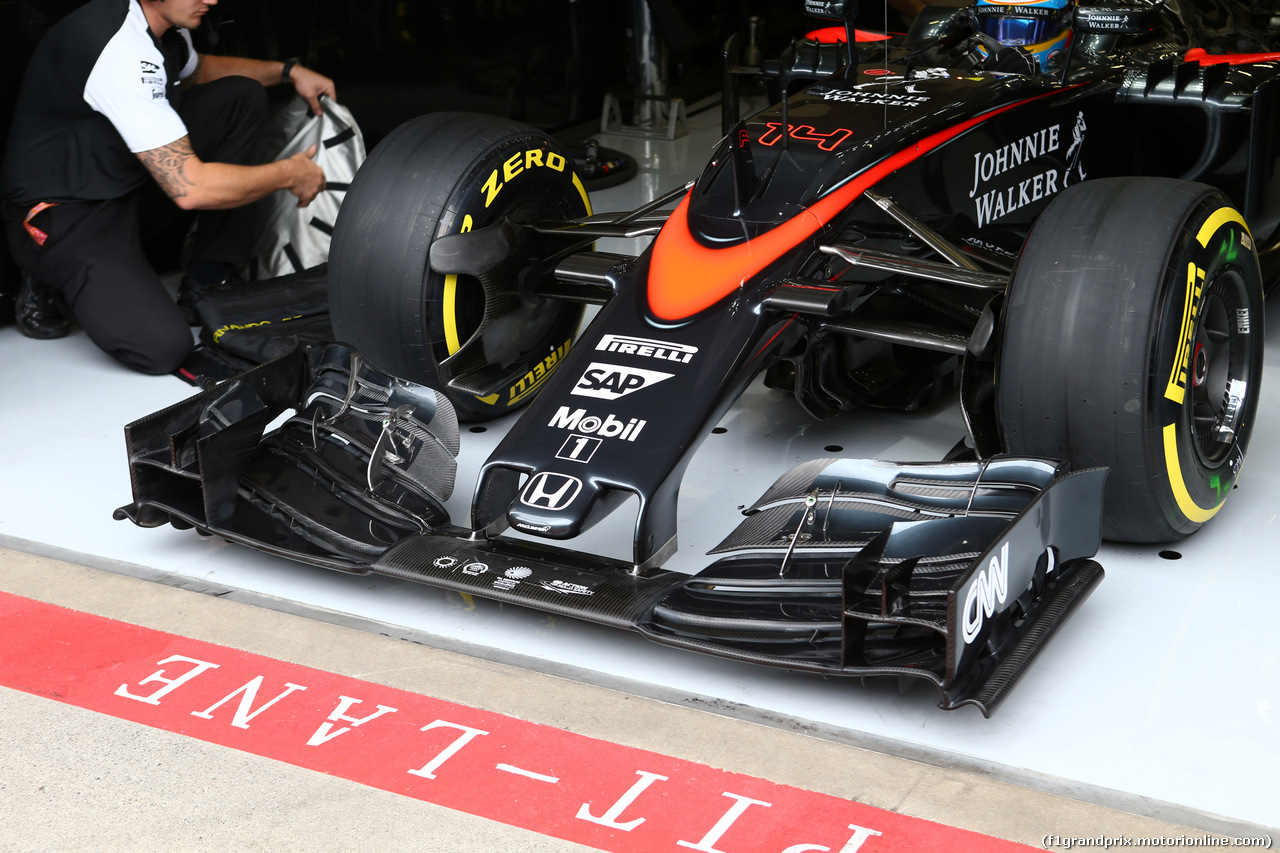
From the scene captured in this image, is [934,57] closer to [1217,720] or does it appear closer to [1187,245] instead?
[1187,245]

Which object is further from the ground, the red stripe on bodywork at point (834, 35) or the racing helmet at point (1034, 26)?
the racing helmet at point (1034, 26)

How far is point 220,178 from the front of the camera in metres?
4.28

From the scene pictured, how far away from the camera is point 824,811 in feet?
6.98

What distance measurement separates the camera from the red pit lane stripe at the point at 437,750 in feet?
6.83

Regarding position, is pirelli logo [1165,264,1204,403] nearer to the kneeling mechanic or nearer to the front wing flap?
the front wing flap

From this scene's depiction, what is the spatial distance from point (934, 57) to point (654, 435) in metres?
1.90

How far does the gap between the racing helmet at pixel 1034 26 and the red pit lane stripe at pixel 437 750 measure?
2.56 metres

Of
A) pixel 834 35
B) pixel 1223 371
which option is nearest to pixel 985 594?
pixel 1223 371

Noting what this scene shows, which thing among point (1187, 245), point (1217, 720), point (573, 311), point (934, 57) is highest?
point (934, 57)

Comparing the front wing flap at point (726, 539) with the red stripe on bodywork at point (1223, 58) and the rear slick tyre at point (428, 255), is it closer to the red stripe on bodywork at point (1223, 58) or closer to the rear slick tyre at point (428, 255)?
the rear slick tyre at point (428, 255)

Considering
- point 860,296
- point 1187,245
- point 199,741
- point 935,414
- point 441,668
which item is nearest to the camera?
point 199,741

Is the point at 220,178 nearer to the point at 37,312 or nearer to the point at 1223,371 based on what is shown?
the point at 37,312

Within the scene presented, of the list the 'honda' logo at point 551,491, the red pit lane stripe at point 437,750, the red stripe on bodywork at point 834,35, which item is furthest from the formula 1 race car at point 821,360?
the red stripe on bodywork at point 834,35

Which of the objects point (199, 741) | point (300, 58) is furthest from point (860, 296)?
point (300, 58)
